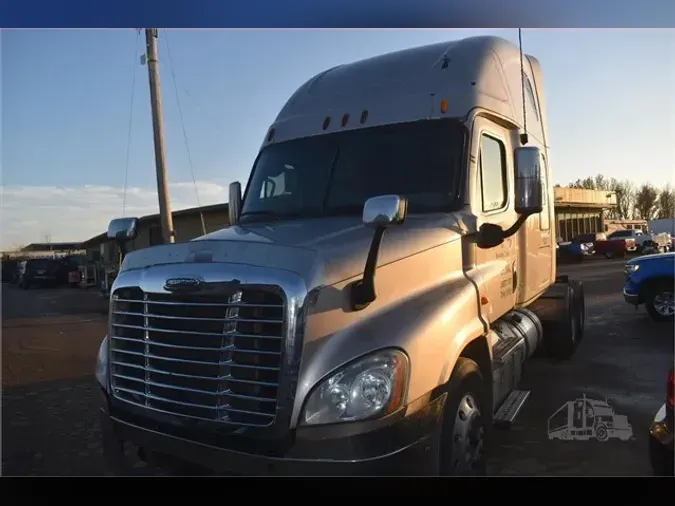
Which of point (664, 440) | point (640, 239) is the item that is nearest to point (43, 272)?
point (664, 440)

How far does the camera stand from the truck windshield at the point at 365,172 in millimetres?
3988

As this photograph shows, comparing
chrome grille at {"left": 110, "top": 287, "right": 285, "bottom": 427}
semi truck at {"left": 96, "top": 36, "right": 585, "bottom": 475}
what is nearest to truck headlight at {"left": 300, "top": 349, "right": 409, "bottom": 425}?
semi truck at {"left": 96, "top": 36, "right": 585, "bottom": 475}

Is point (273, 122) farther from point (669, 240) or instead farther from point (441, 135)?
point (669, 240)

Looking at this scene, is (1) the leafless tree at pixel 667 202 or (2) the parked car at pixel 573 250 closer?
(1) the leafless tree at pixel 667 202

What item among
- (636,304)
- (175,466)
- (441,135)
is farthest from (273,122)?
(636,304)

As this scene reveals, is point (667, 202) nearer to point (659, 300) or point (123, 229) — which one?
point (123, 229)

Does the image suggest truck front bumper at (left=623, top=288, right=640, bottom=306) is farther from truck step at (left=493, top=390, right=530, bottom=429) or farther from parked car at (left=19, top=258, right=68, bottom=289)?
parked car at (left=19, top=258, right=68, bottom=289)

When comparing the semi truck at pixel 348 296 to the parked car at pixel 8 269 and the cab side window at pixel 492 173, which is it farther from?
the parked car at pixel 8 269

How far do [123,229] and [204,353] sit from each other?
1273 mm

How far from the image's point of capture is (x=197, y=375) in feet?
10.1

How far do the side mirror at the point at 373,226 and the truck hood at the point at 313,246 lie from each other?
0.10 m

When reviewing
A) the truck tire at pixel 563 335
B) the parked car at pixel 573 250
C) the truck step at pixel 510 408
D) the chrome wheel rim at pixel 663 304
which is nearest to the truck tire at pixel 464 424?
the truck step at pixel 510 408

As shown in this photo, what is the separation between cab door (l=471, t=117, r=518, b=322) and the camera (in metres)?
4.08

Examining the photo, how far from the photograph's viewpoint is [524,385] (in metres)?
5.87
